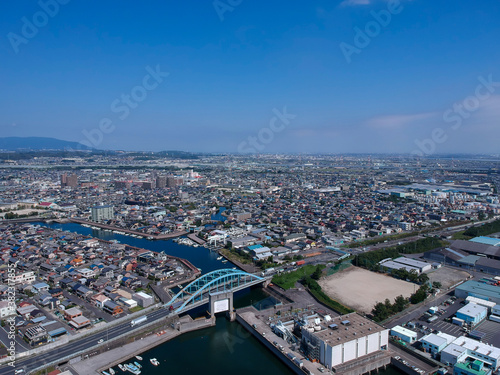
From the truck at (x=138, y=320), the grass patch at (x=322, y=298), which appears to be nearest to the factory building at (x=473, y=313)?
the grass patch at (x=322, y=298)

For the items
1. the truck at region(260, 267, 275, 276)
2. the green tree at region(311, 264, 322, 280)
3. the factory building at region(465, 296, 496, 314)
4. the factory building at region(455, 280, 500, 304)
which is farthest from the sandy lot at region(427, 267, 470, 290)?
the truck at region(260, 267, 275, 276)

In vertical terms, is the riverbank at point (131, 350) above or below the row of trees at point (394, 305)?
below

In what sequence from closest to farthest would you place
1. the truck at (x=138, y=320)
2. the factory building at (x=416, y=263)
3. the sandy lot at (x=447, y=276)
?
the truck at (x=138, y=320) → the sandy lot at (x=447, y=276) → the factory building at (x=416, y=263)

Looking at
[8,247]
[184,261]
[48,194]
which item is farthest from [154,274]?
[48,194]

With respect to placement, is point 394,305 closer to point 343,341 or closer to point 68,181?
point 343,341

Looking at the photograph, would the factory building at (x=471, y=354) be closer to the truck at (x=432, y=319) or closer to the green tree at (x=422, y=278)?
the truck at (x=432, y=319)
